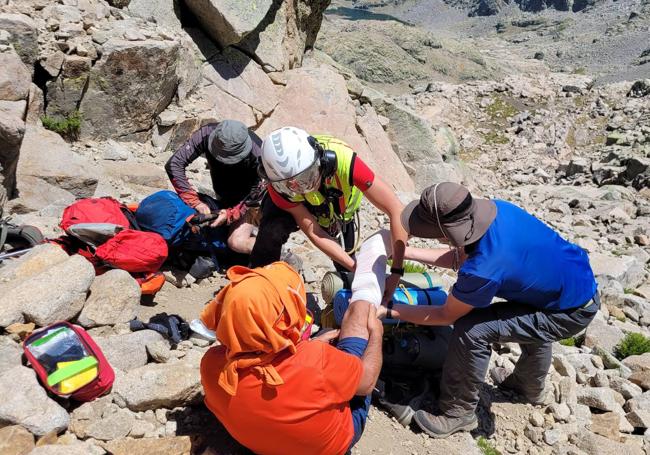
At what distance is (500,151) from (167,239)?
67.0ft

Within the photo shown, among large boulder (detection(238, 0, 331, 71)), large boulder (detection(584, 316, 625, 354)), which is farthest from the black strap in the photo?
large boulder (detection(238, 0, 331, 71))

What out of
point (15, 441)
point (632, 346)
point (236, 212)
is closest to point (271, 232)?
point (236, 212)

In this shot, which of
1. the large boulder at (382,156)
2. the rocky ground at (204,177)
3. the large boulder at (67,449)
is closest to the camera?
the large boulder at (67,449)

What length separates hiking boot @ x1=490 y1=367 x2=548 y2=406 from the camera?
524cm

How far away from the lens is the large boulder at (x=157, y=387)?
4039 millimetres

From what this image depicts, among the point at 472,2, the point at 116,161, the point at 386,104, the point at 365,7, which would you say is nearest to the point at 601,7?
the point at 472,2

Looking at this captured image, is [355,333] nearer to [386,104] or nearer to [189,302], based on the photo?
[189,302]

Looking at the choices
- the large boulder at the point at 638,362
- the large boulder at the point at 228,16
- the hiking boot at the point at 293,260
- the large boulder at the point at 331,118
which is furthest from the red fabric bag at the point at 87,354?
the large boulder at the point at 228,16

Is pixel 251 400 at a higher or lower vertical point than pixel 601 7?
lower

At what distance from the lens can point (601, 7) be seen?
365 ft

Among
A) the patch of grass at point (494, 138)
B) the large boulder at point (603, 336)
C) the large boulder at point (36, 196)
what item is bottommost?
the patch of grass at point (494, 138)

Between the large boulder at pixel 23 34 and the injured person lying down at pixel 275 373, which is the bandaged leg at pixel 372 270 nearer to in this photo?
the injured person lying down at pixel 275 373

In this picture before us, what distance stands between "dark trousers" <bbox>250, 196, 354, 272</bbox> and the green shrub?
4.96 m

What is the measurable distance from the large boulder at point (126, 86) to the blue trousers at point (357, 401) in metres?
8.30
